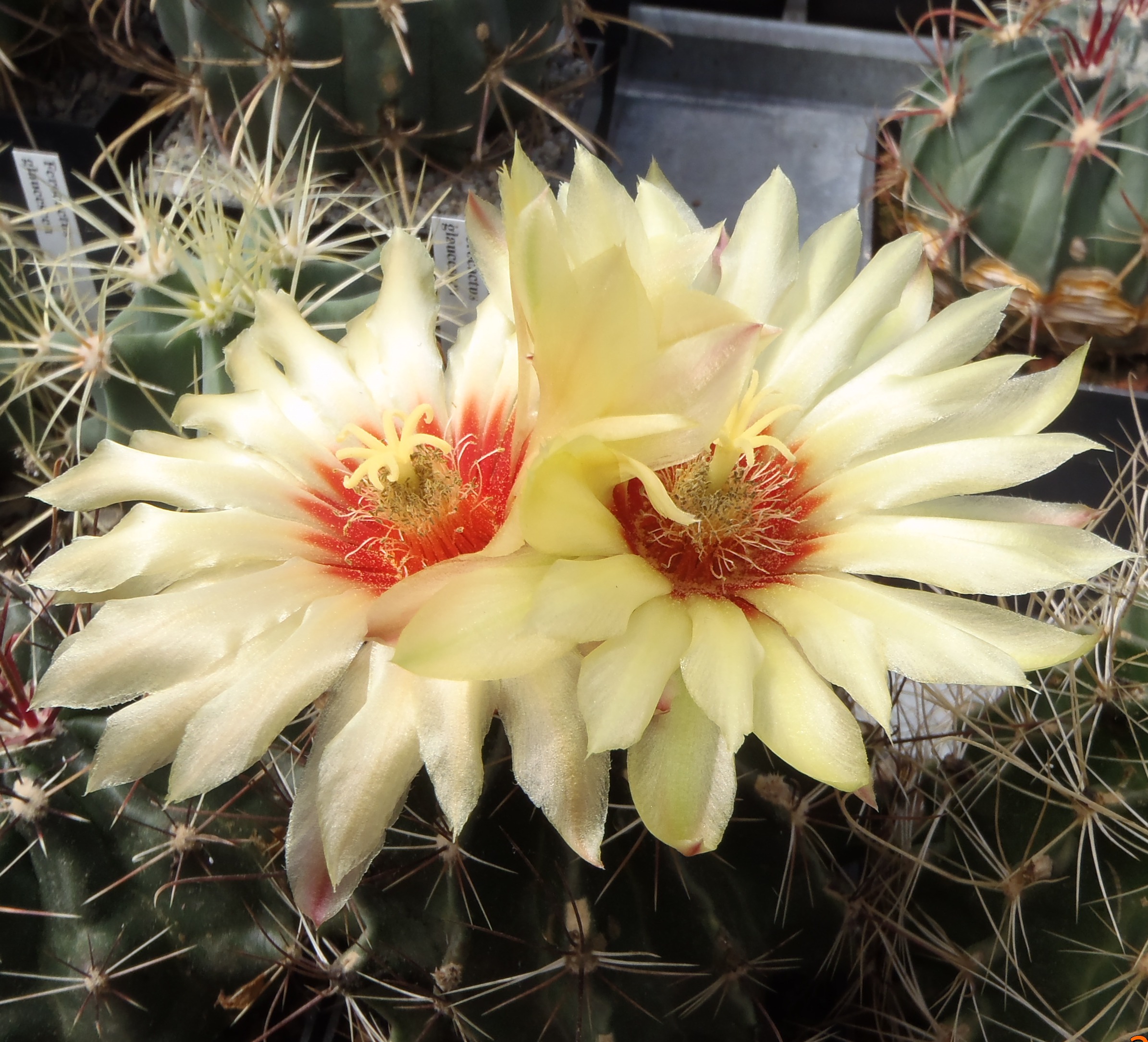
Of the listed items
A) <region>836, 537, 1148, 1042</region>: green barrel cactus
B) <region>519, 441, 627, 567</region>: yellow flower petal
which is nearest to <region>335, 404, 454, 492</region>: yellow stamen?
<region>519, 441, 627, 567</region>: yellow flower petal

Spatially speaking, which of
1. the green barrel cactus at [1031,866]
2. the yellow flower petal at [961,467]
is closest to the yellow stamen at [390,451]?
the yellow flower petal at [961,467]

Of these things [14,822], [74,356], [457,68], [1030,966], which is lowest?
[1030,966]

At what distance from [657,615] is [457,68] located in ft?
3.23

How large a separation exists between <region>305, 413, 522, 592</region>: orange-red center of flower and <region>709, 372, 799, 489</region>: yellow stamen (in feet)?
0.31

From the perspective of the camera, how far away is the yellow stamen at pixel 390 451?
1.57ft

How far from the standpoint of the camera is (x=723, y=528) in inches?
20.1

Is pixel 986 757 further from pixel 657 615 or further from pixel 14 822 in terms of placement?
pixel 14 822

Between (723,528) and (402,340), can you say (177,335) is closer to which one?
(402,340)

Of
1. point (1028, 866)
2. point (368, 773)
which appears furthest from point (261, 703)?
point (1028, 866)

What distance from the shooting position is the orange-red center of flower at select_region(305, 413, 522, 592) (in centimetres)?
50

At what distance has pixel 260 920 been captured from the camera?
625 millimetres

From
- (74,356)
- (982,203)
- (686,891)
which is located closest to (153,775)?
(686,891)

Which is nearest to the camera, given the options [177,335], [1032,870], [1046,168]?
[1032,870]

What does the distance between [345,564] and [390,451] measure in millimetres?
65
